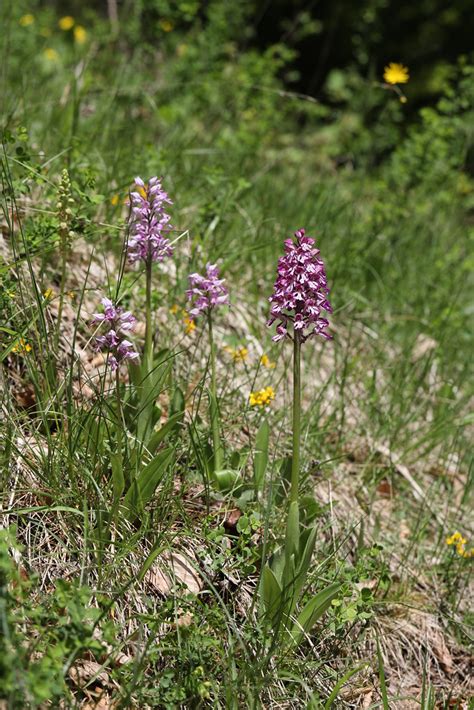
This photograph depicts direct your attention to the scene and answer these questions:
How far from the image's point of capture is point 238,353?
2.77m

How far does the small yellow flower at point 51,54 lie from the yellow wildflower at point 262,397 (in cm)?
398

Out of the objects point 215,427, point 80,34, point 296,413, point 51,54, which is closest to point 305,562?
point 296,413

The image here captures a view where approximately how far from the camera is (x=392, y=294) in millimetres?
3771

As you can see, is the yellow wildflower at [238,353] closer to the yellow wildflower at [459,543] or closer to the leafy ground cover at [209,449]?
the leafy ground cover at [209,449]

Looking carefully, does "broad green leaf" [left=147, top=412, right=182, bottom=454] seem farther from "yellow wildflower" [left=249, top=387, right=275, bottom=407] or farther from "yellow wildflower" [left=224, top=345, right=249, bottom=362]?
"yellow wildflower" [left=224, top=345, right=249, bottom=362]

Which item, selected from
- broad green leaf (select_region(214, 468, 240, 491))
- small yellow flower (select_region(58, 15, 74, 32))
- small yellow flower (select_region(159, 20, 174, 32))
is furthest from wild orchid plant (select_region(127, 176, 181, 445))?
small yellow flower (select_region(58, 15, 74, 32))

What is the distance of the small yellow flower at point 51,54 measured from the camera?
551 cm

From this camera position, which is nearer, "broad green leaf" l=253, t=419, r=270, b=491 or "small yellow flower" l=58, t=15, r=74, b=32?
"broad green leaf" l=253, t=419, r=270, b=491

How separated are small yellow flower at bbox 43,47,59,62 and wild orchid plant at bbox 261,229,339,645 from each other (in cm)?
438

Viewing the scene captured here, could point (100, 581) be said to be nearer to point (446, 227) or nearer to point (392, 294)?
point (392, 294)

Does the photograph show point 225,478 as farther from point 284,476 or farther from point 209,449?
point 284,476

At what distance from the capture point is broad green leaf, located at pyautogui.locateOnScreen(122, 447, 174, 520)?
196 centimetres

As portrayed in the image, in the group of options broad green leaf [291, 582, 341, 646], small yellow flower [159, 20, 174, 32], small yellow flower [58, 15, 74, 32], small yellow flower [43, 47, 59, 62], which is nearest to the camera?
broad green leaf [291, 582, 341, 646]

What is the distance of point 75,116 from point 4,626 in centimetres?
254
